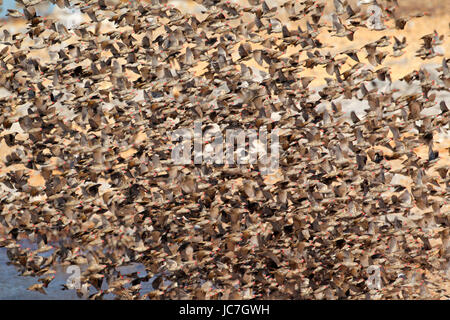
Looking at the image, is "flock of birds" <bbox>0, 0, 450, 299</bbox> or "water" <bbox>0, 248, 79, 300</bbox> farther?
"water" <bbox>0, 248, 79, 300</bbox>

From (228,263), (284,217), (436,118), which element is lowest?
(228,263)

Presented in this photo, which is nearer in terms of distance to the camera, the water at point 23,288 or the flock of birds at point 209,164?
the flock of birds at point 209,164

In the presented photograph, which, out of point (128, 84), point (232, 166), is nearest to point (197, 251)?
point (232, 166)

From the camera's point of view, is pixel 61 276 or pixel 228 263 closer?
pixel 228 263

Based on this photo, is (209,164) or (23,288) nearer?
(209,164)

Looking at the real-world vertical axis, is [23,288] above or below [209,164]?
below

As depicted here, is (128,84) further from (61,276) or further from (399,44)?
(61,276)

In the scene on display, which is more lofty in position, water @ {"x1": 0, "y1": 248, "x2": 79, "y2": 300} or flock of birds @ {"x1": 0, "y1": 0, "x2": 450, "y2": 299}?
flock of birds @ {"x1": 0, "y1": 0, "x2": 450, "y2": 299}

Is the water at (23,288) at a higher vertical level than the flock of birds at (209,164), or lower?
lower
